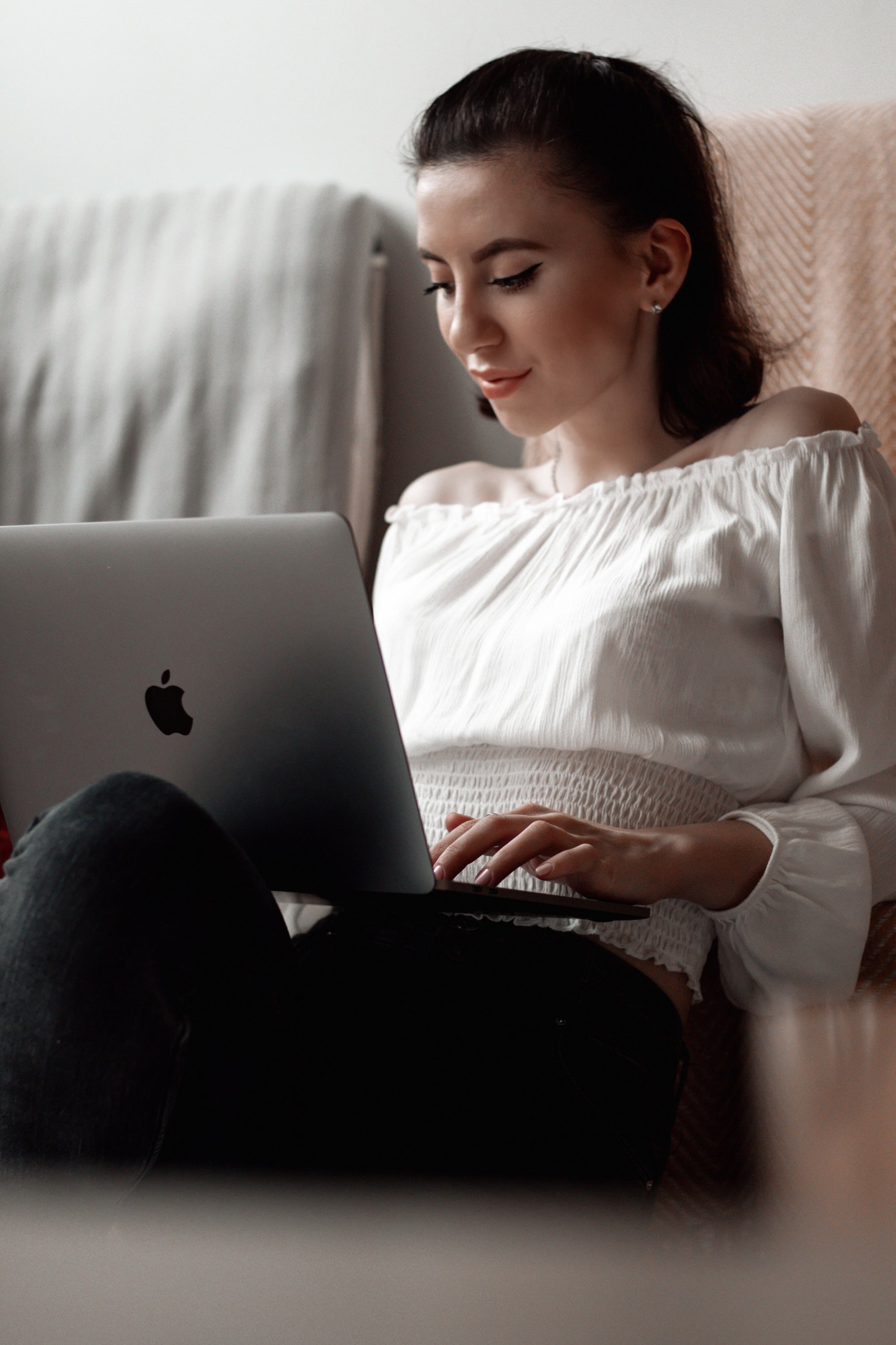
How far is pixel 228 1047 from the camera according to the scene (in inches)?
21.9

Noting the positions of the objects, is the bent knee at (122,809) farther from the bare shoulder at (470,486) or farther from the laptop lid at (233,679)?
the bare shoulder at (470,486)

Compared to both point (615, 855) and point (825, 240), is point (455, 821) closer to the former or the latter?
point (615, 855)

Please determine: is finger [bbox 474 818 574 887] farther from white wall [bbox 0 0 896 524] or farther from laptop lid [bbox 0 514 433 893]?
white wall [bbox 0 0 896 524]

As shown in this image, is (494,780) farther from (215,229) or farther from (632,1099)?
(215,229)

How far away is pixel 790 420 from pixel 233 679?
1.75 feet

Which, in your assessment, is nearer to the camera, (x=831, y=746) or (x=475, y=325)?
(x=831, y=746)

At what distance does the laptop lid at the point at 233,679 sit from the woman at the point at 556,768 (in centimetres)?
8

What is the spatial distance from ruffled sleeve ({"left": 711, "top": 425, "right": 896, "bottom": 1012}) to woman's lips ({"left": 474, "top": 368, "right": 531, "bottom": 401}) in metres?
0.26

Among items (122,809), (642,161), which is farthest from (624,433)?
(122,809)

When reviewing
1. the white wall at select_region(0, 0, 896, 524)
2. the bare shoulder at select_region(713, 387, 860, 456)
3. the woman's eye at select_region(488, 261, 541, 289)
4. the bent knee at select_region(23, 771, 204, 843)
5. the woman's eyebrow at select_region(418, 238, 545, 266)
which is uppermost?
the white wall at select_region(0, 0, 896, 524)

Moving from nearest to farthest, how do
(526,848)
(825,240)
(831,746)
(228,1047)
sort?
1. (228,1047)
2. (526,848)
3. (831,746)
4. (825,240)

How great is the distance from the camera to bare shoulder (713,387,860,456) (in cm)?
92

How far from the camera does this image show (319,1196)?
24 cm

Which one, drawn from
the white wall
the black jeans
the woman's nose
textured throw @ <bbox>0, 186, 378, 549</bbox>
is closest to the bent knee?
the black jeans
